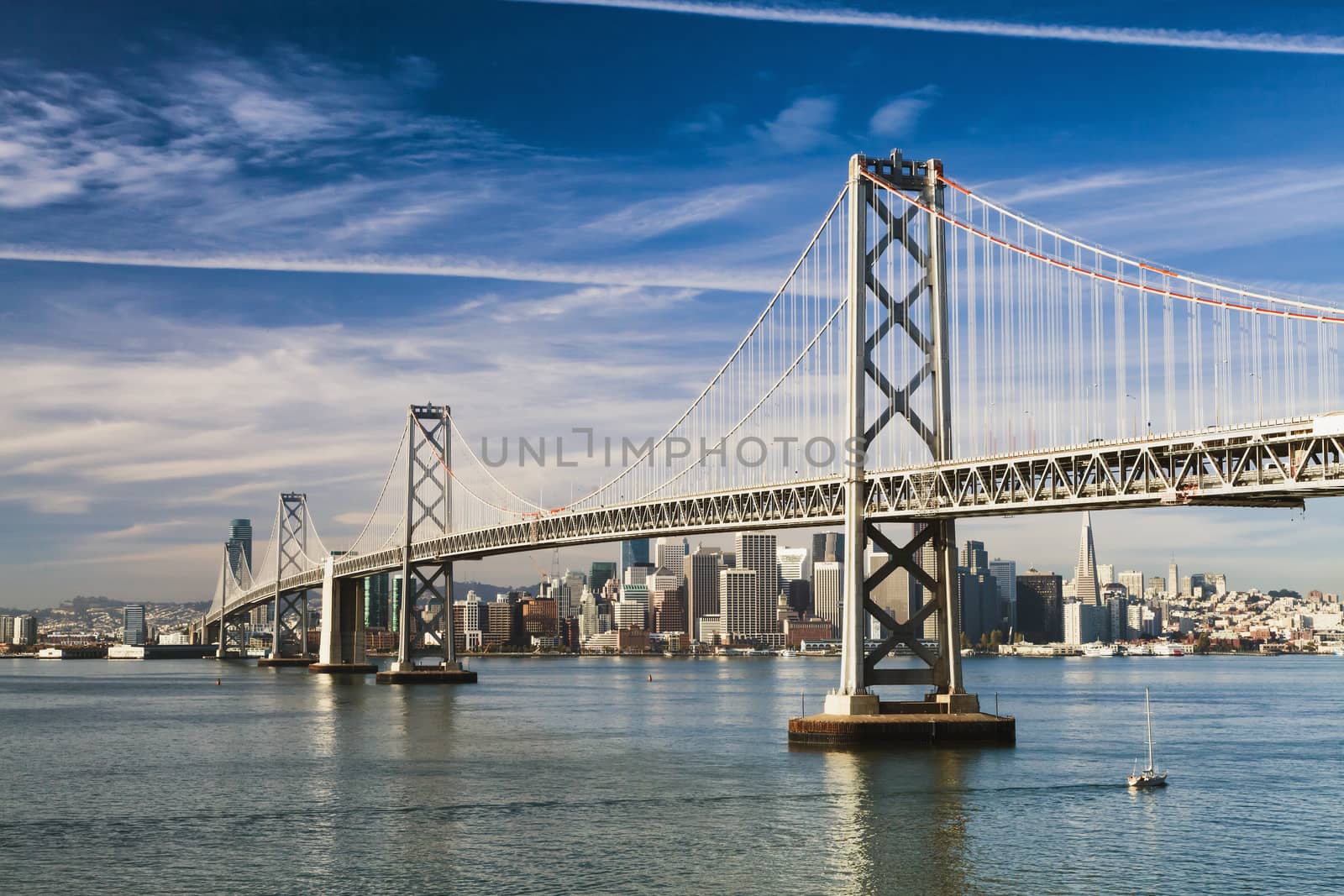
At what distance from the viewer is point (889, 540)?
40750mm

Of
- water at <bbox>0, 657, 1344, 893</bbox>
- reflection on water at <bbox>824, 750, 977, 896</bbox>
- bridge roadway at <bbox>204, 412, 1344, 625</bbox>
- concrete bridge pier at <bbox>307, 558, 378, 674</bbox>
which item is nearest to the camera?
reflection on water at <bbox>824, 750, 977, 896</bbox>

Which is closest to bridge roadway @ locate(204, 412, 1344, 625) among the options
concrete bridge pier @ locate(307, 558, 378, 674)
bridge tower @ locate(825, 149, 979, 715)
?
bridge tower @ locate(825, 149, 979, 715)

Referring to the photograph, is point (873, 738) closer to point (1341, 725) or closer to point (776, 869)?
point (776, 869)

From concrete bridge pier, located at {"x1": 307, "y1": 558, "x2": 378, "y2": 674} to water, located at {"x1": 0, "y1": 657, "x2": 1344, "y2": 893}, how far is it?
44.5m

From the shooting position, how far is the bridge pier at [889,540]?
38344 millimetres

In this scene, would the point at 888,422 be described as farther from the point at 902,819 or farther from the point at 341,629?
Answer: the point at 341,629

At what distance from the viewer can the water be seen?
24.3 meters

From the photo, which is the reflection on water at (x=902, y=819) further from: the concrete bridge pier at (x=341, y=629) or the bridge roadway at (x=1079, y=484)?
the concrete bridge pier at (x=341, y=629)

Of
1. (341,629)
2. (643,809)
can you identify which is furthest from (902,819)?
(341,629)

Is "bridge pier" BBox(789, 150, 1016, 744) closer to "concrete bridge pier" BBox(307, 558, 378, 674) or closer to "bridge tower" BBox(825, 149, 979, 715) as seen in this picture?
"bridge tower" BBox(825, 149, 979, 715)

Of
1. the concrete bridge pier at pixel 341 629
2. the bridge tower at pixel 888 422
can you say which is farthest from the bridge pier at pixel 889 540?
the concrete bridge pier at pixel 341 629

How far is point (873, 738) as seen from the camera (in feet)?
123

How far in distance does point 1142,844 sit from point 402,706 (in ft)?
145

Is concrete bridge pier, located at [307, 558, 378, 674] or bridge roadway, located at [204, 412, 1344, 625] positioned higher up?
bridge roadway, located at [204, 412, 1344, 625]
